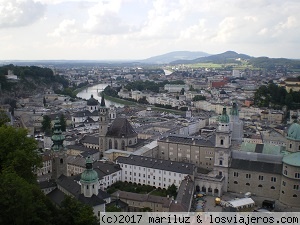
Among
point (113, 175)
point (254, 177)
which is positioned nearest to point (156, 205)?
point (113, 175)

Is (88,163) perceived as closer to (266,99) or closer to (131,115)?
(131,115)

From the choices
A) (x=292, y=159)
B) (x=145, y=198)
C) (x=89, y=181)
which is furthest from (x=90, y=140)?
(x=292, y=159)

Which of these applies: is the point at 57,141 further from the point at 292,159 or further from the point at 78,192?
the point at 292,159

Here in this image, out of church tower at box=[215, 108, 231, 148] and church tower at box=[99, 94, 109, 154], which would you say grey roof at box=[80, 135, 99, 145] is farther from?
church tower at box=[215, 108, 231, 148]

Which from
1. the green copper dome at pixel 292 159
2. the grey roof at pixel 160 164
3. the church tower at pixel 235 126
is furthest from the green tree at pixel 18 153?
the church tower at pixel 235 126

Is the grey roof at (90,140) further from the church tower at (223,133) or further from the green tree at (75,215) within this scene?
the green tree at (75,215)
